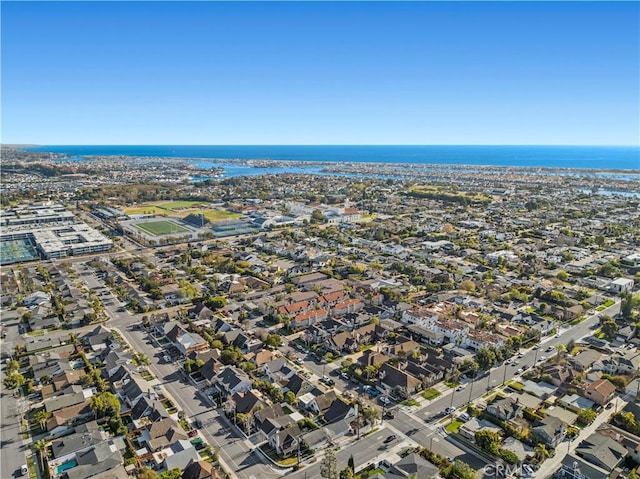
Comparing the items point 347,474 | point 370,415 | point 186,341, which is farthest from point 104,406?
point 370,415

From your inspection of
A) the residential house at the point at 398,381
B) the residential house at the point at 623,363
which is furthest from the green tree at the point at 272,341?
the residential house at the point at 623,363

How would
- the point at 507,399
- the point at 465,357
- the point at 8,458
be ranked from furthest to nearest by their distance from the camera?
the point at 465,357, the point at 507,399, the point at 8,458

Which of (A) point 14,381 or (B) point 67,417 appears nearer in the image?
(B) point 67,417

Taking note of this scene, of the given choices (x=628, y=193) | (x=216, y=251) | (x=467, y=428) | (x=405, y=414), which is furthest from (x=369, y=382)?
(x=628, y=193)

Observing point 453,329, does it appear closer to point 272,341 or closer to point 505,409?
point 505,409

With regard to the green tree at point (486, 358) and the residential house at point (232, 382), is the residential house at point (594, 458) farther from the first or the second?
the residential house at point (232, 382)

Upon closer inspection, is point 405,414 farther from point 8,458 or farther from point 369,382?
point 8,458

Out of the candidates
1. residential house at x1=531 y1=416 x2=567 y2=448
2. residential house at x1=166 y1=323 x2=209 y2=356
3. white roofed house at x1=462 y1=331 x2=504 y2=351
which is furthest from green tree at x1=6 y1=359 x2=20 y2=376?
residential house at x1=531 y1=416 x2=567 y2=448
